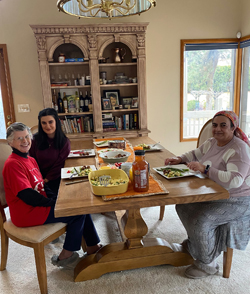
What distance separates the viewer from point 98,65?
11.9ft

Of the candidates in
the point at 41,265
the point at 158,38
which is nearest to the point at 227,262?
the point at 41,265

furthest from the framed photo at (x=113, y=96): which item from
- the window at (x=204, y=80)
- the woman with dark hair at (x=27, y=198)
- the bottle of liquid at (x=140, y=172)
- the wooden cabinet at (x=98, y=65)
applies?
the bottle of liquid at (x=140, y=172)

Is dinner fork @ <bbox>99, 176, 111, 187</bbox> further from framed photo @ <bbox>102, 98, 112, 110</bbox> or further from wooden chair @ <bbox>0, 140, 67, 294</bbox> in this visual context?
framed photo @ <bbox>102, 98, 112, 110</bbox>

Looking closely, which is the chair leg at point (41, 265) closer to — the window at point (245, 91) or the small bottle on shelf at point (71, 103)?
the small bottle on shelf at point (71, 103)

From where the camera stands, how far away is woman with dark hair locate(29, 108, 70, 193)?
7.61 feet

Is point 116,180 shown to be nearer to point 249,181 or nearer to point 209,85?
point 249,181

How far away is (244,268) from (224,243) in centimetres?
35

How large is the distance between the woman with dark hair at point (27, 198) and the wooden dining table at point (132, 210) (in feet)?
0.54

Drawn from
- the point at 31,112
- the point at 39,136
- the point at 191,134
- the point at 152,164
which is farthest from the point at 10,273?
the point at 191,134

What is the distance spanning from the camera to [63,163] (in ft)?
7.68

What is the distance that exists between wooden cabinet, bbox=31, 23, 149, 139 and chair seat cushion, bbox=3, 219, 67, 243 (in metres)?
2.14

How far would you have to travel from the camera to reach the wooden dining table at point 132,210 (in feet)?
4.51

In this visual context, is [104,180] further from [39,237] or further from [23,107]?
[23,107]

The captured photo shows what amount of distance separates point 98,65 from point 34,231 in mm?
2577
